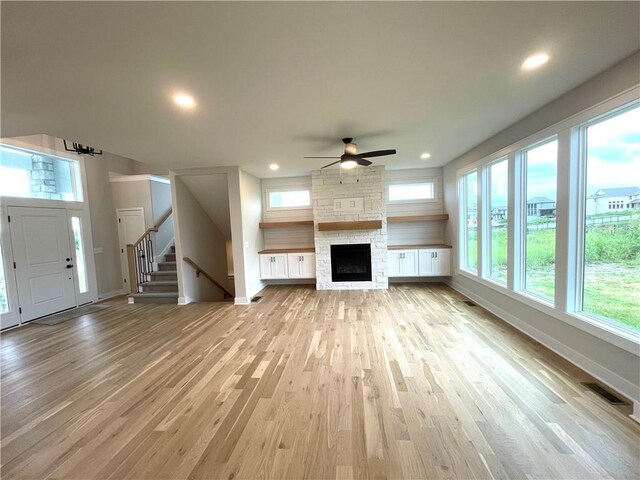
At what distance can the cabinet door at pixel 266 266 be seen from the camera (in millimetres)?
6309

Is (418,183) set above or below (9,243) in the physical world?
above

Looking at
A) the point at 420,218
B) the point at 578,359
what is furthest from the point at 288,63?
the point at 420,218

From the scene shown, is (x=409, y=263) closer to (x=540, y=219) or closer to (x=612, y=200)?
(x=540, y=219)

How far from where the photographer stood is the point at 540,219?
317 cm

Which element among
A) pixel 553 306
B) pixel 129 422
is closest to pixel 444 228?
pixel 553 306

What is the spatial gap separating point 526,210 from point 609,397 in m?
2.21

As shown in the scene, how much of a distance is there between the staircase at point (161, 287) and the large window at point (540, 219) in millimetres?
6471

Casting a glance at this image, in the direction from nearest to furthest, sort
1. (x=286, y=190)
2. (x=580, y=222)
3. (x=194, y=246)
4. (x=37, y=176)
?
(x=580, y=222), (x=37, y=176), (x=194, y=246), (x=286, y=190)

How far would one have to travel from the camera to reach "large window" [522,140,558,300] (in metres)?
2.96

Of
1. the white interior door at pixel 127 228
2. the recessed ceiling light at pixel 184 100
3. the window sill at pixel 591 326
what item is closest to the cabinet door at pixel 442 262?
the window sill at pixel 591 326

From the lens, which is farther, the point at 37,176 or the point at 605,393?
the point at 37,176

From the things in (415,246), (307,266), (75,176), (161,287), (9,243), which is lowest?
(161,287)

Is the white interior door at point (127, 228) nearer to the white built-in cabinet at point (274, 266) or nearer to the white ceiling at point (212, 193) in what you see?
the white ceiling at point (212, 193)

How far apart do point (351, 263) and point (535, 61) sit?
4.68m
